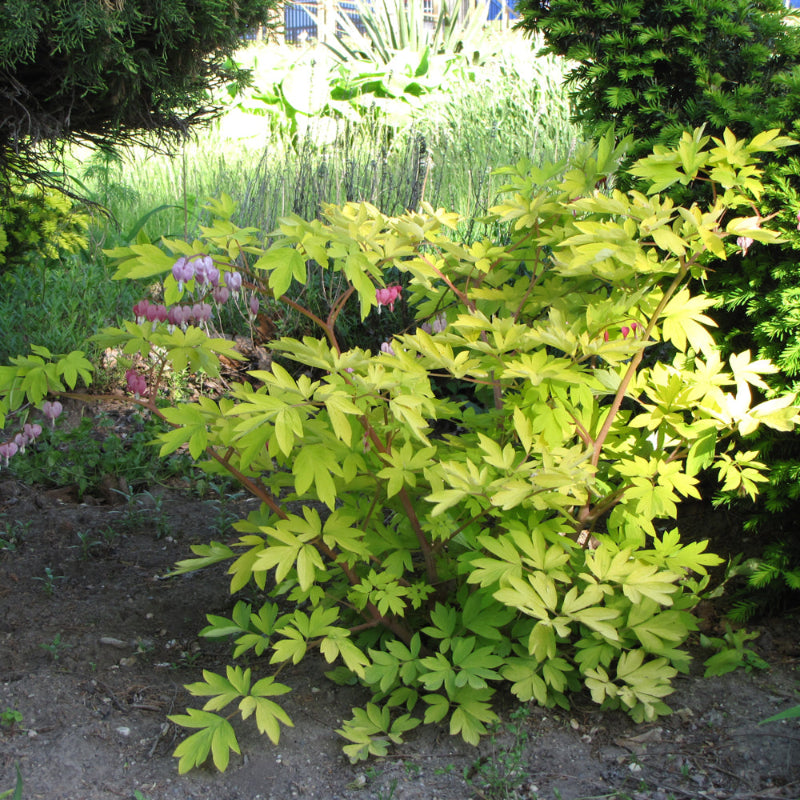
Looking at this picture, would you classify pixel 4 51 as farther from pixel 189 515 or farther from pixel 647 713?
pixel 647 713

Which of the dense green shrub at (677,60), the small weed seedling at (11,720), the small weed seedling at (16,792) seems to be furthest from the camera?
the dense green shrub at (677,60)

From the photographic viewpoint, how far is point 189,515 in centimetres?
337

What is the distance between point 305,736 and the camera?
204 centimetres

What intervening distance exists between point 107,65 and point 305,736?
2.82 meters

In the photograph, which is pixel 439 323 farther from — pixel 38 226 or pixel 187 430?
pixel 38 226

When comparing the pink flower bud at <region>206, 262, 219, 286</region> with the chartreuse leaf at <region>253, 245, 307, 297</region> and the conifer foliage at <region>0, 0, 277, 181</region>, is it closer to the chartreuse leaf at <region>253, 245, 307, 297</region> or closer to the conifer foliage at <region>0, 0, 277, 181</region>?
the chartreuse leaf at <region>253, 245, 307, 297</region>

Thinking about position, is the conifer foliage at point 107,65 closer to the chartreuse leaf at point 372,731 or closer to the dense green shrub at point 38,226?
the dense green shrub at point 38,226

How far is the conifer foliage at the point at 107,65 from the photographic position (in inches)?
118

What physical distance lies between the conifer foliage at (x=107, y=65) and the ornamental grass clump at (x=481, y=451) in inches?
62.5

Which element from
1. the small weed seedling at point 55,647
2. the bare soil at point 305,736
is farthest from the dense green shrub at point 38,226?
the small weed seedling at point 55,647

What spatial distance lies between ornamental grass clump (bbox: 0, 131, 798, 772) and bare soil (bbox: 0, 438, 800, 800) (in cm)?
8

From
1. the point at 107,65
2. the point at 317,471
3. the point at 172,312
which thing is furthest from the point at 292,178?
the point at 317,471

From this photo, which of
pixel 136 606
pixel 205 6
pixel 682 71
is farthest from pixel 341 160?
pixel 136 606

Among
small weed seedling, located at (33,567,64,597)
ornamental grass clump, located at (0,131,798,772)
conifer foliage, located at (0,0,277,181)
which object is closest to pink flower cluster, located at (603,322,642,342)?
ornamental grass clump, located at (0,131,798,772)
